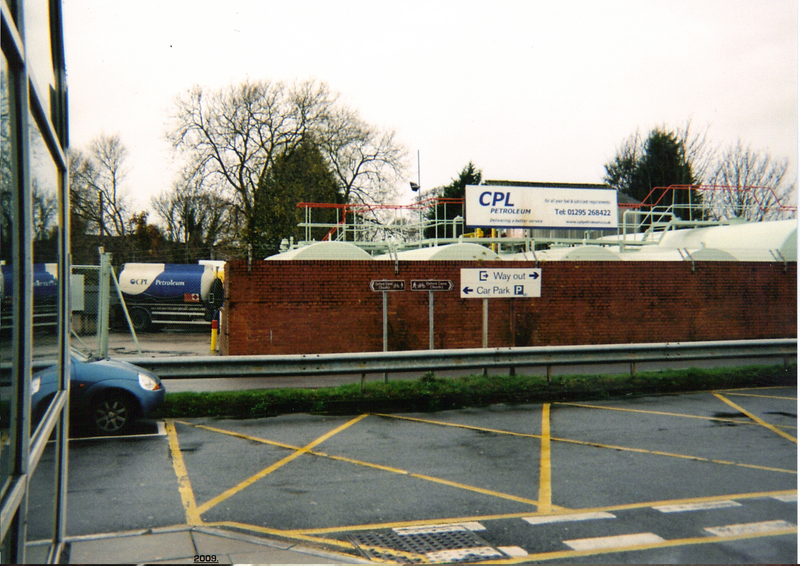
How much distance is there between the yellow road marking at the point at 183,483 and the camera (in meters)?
5.06

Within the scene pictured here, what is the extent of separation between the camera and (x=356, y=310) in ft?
49.6

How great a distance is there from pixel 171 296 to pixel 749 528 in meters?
23.3

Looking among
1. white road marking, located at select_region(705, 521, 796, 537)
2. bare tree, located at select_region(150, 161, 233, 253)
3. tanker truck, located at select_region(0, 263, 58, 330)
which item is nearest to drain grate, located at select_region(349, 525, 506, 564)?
white road marking, located at select_region(705, 521, 796, 537)

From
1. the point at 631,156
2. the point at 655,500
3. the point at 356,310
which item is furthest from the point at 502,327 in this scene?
the point at 631,156

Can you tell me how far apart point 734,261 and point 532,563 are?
15.6 m

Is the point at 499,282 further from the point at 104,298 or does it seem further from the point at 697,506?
the point at 697,506

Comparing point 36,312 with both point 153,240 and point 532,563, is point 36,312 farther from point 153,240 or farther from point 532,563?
point 153,240

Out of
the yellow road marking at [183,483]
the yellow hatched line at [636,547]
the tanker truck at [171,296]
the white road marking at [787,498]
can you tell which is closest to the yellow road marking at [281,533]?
the yellow road marking at [183,483]

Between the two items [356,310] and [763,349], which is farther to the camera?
[356,310]

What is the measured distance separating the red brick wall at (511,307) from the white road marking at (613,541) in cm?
1062

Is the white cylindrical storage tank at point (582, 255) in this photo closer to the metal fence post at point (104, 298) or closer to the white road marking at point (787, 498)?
the metal fence post at point (104, 298)

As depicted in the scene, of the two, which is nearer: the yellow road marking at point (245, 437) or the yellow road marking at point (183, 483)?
the yellow road marking at point (183, 483)

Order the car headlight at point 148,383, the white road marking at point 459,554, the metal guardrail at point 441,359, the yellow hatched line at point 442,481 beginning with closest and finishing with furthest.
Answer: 1. the white road marking at point 459,554
2. the yellow hatched line at point 442,481
3. the car headlight at point 148,383
4. the metal guardrail at point 441,359

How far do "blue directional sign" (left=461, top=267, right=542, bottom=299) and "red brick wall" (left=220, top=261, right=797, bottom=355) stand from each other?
2854mm
